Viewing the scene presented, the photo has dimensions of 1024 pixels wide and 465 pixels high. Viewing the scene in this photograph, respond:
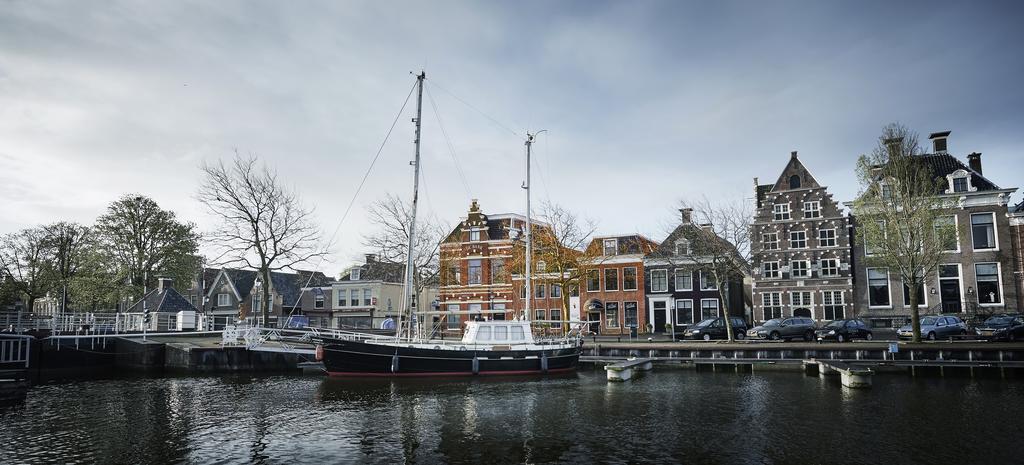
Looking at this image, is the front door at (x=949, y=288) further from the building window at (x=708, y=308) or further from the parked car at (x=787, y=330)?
the building window at (x=708, y=308)

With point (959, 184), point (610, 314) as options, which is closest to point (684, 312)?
point (610, 314)

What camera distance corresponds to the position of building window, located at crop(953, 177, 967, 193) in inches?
1794

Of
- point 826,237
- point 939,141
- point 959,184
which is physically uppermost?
point 939,141

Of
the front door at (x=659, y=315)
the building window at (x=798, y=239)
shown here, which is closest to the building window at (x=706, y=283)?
the front door at (x=659, y=315)

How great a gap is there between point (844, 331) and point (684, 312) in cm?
1516

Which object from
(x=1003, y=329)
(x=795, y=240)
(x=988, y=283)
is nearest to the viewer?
(x=1003, y=329)

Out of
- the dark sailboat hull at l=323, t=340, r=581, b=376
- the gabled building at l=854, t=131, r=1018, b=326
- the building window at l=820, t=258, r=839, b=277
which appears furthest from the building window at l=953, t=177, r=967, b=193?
the dark sailboat hull at l=323, t=340, r=581, b=376

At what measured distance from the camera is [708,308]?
166 feet

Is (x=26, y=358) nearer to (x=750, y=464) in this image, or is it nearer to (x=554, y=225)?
(x=554, y=225)

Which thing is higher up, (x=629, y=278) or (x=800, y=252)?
(x=800, y=252)

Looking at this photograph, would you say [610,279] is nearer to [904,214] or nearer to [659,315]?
[659,315]

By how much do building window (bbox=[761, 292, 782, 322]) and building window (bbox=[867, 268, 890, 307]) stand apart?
6.41m

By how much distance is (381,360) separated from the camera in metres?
30.7

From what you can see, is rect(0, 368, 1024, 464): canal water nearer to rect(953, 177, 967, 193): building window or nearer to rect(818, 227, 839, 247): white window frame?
rect(818, 227, 839, 247): white window frame
